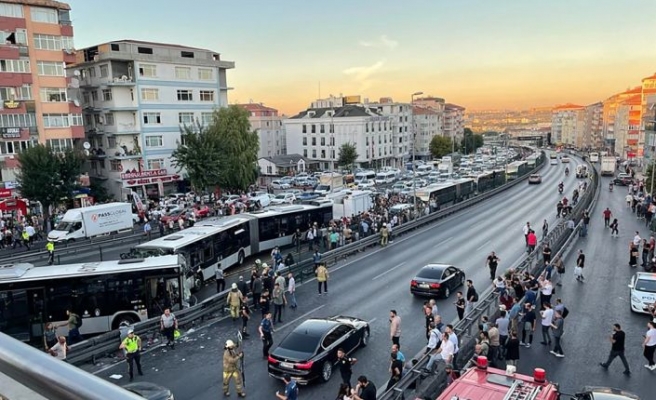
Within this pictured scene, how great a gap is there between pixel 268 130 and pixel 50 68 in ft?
230

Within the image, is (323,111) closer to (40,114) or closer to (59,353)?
(40,114)

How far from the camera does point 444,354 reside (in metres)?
13.2

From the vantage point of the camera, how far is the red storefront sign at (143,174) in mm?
52000

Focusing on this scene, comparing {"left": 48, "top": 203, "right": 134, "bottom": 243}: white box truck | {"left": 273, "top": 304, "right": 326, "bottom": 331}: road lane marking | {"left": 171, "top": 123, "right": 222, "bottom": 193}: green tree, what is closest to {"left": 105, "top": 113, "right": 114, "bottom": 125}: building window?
{"left": 171, "top": 123, "right": 222, "bottom": 193}: green tree

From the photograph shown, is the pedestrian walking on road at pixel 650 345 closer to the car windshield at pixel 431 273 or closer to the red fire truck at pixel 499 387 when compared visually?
the red fire truck at pixel 499 387

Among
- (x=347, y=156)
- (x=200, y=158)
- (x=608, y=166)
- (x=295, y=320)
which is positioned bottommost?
(x=295, y=320)

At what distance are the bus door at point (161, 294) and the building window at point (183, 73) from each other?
153 ft

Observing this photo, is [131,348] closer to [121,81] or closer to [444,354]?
[444,354]

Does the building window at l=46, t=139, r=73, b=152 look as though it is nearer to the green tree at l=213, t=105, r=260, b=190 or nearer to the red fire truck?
the green tree at l=213, t=105, r=260, b=190

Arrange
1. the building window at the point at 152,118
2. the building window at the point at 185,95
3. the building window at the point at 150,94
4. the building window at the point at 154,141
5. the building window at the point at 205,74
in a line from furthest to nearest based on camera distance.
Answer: the building window at the point at 205,74 < the building window at the point at 185,95 < the building window at the point at 154,141 < the building window at the point at 152,118 < the building window at the point at 150,94

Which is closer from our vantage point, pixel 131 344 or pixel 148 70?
pixel 131 344

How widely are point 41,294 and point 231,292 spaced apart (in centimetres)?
646

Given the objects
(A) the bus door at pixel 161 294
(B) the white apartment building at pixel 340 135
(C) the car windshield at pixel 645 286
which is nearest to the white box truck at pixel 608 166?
(B) the white apartment building at pixel 340 135

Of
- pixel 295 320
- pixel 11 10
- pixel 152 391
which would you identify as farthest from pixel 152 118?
pixel 152 391
